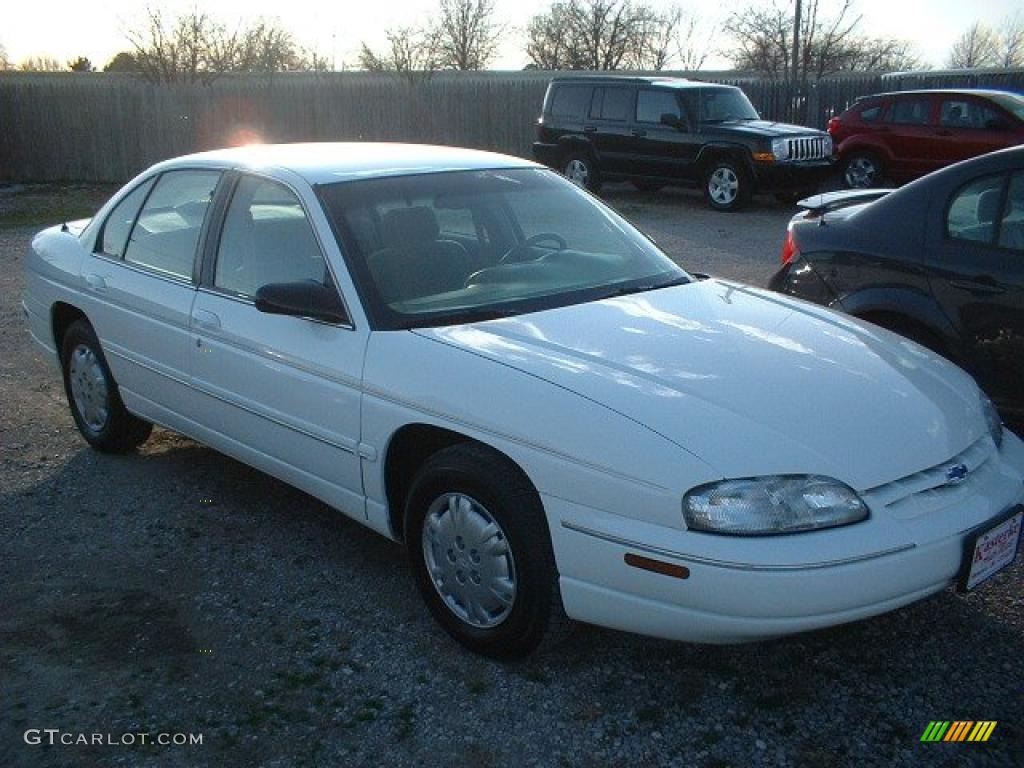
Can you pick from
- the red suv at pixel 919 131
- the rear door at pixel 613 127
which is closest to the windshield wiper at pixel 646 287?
the red suv at pixel 919 131

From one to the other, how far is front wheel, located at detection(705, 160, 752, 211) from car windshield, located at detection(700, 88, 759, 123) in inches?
28.0

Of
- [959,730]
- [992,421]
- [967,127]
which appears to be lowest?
[959,730]

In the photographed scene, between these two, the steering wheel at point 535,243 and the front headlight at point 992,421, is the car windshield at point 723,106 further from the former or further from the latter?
the front headlight at point 992,421

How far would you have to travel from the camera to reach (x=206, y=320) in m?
4.66

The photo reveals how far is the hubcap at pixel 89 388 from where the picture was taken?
5672mm

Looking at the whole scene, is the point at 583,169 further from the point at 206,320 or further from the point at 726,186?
the point at 206,320

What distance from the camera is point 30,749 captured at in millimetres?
3283

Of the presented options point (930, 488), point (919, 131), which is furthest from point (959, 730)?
point (919, 131)

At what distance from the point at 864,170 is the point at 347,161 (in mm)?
13231

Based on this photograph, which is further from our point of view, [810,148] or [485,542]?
[810,148]

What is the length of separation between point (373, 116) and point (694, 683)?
22.7 metres

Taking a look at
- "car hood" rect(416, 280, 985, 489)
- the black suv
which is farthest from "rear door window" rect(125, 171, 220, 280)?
the black suv

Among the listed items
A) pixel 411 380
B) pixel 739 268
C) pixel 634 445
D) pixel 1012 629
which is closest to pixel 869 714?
pixel 1012 629

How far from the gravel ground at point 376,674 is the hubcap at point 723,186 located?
41.4ft
